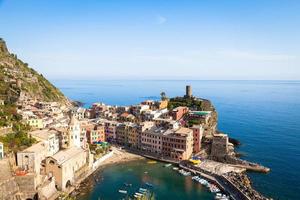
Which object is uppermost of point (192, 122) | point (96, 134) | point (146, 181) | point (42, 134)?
point (42, 134)

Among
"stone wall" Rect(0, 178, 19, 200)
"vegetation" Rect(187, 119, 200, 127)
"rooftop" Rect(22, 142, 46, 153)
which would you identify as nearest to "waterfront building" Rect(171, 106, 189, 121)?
"vegetation" Rect(187, 119, 200, 127)

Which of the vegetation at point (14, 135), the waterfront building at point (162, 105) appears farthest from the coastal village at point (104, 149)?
the waterfront building at point (162, 105)

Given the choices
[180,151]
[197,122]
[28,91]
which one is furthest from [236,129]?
[28,91]

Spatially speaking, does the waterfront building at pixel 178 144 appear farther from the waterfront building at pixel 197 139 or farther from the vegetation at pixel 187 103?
the vegetation at pixel 187 103

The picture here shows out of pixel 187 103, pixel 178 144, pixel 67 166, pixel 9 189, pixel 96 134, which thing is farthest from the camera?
pixel 187 103

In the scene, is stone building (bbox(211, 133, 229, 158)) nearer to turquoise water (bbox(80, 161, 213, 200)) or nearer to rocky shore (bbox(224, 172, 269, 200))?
rocky shore (bbox(224, 172, 269, 200))

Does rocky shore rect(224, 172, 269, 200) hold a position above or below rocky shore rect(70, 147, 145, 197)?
above

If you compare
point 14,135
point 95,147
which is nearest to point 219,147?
point 95,147

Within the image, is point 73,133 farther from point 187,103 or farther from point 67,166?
point 187,103
